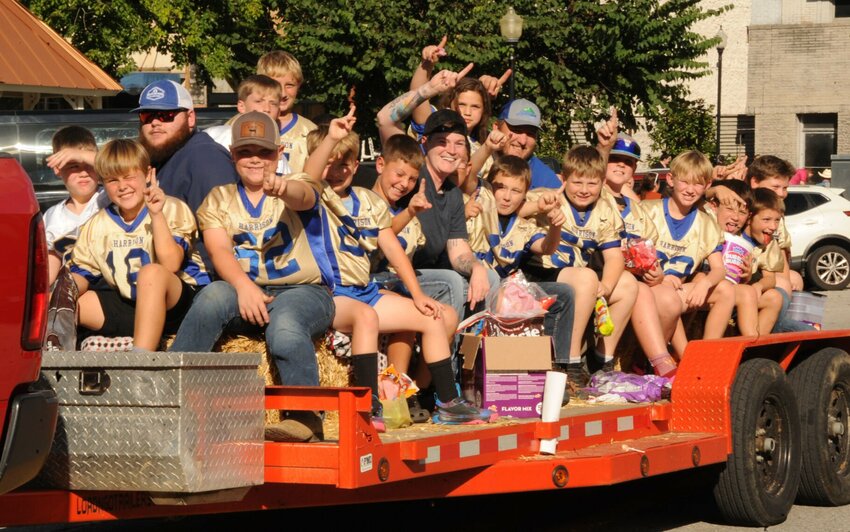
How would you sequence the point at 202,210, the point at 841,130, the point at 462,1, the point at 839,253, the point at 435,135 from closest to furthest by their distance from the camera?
the point at 202,210 → the point at 435,135 → the point at 839,253 → the point at 462,1 → the point at 841,130

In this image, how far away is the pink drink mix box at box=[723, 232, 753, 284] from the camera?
28.0 ft

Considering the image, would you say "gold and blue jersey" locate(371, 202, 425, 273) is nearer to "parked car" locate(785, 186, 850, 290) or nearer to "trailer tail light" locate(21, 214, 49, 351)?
"trailer tail light" locate(21, 214, 49, 351)

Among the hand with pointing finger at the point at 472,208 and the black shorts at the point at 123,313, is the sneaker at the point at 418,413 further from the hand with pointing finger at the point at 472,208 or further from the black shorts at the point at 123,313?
the hand with pointing finger at the point at 472,208

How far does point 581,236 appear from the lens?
7766mm

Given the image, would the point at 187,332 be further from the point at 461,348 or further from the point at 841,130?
the point at 841,130

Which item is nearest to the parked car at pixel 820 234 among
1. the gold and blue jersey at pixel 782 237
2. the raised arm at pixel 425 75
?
the gold and blue jersey at pixel 782 237

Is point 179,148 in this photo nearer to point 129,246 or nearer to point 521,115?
point 129,246

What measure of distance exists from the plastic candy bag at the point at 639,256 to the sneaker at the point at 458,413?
2.05 m

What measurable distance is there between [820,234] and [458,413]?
58.7 ft

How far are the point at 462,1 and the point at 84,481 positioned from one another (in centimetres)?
2294

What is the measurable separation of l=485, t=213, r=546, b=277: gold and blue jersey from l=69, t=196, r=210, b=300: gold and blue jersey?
217cm

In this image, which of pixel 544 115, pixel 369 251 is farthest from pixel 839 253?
pixel 369 251

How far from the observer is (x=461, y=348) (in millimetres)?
6625

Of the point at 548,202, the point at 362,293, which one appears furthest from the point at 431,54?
the point at 362,293
